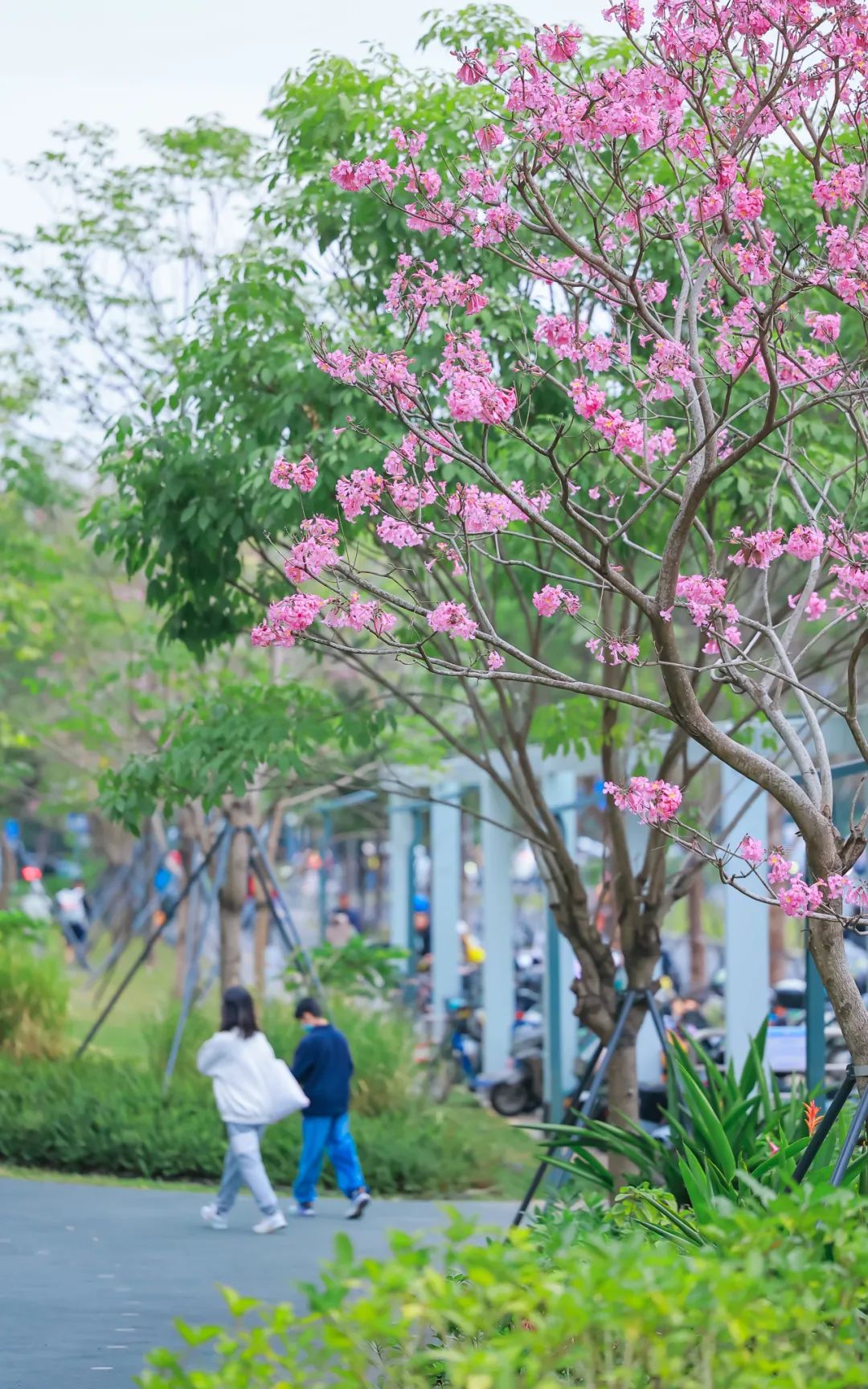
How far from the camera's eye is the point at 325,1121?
10.9 metres

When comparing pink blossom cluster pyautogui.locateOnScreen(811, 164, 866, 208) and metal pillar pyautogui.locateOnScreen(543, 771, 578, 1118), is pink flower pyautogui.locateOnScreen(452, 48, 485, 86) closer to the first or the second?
pink blossom cluster pyautogui.locateOnScreen(811, 164, 866, 208)

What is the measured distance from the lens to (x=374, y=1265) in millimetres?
3545

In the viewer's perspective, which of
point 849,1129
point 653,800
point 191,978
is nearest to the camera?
point 849,1129

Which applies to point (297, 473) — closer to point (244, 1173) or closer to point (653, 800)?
point (653, 800)

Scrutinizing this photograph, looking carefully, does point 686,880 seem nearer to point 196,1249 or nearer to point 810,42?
point 196,1249

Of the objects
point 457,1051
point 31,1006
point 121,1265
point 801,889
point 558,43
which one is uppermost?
point 558,43

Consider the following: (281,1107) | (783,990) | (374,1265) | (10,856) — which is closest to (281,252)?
(281,1107)

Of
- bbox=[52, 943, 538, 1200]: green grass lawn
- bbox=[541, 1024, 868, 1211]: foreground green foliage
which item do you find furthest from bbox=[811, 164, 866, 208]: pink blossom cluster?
bbox=[52, 943, 538, 1200]: green grass lawn

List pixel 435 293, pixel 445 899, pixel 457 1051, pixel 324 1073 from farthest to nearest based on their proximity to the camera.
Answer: pixel 445 899 → pixel 457 1051 → pixel 324 1073 → pixel 435 293

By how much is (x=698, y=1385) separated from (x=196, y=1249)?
6407mm

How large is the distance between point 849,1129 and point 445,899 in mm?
16272

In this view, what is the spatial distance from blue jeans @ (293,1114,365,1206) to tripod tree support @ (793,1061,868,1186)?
18.6 feet

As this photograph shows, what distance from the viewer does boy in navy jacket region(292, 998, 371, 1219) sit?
10.9m

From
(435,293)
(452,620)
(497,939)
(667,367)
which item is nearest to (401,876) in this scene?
(497,939)
